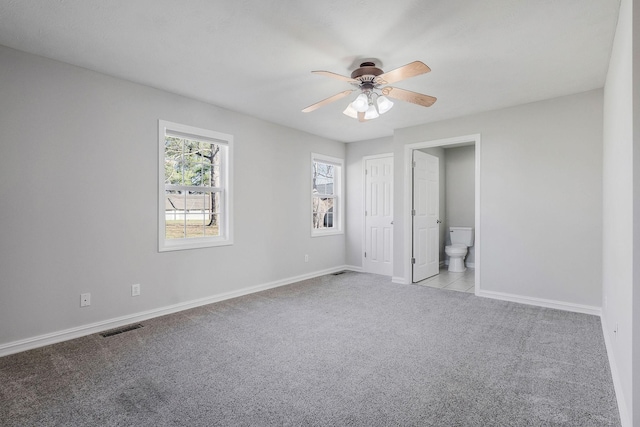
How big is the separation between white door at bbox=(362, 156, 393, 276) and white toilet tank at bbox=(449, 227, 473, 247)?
143cm

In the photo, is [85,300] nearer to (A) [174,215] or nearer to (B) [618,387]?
(A) [174,215]

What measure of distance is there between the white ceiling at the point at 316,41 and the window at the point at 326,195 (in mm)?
2290

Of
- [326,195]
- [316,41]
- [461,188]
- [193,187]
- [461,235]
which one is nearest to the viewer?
[316,41]

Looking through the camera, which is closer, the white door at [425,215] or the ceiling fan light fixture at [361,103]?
the ceiling fan light fixture at [361,103]

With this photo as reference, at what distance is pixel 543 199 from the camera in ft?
12.5

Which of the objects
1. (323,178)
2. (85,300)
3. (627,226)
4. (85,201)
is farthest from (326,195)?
(627,226)

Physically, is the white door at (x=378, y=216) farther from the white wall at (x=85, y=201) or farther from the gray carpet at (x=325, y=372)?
the white wall at (x=85, y=201)

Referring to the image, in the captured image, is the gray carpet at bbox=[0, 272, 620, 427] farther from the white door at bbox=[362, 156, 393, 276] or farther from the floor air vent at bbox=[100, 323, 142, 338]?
the white door at bbox=[362, 156, 393, 276]

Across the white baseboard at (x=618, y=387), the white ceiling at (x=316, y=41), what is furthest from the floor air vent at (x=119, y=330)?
the white baseboard at (x=618, y=387)

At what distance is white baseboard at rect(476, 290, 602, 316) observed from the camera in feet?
11.6

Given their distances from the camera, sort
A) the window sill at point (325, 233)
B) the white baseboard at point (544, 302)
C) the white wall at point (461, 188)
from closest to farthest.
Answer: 1. the white baseboard at point (544, 302)
2. the window sill at point (325, 233)
3. the white wall at point (461, 188)

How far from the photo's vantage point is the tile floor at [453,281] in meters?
4.74

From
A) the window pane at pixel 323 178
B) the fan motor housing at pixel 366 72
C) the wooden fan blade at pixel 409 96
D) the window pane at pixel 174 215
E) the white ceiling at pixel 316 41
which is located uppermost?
the white ceiling at pixel 316 41

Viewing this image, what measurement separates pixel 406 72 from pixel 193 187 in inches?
109
